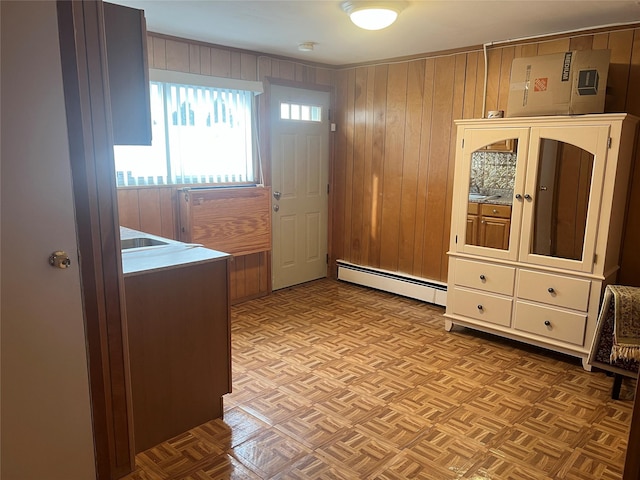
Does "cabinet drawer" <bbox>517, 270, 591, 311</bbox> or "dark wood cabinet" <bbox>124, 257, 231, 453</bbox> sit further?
"cabinet drawer" <bbox>517, 270, 591, 311</bbox>

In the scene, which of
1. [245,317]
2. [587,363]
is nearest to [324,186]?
[245,317]

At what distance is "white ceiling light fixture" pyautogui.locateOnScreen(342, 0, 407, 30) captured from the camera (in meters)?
2.57

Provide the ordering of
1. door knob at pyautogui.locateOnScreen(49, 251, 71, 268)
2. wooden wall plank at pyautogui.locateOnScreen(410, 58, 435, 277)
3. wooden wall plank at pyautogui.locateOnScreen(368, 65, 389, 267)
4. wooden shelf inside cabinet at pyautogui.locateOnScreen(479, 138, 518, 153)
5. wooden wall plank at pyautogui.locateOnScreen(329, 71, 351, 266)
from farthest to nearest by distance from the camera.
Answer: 1. wooden wall plank at pyautogui.locateOnScreen(329, 71, 351, 266)
2. wooden wall plank at pyautogui.locateOnScreen(368, 65, 389, 267)
3. wooden wall plank at pyautogui.locateOnScreen(410, 58, 435, 277)
4. wooden shelf inside cabinet at pyautogui.locateOnScreen(479, 138, 518, 153)
5. door knob at pyautogui.locateOnScreen(49, 251, 71, 268)

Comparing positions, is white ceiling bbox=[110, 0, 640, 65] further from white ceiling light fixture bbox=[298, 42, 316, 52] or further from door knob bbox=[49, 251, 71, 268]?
door knob bbox=[49, 251, 71, 268]

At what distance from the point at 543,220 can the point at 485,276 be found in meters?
0.54

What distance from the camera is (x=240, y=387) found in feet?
8.81

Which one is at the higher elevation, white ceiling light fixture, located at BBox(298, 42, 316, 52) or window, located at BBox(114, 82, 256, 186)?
white ceiling light fixture, located at BBox(298, 42, 316, 52)

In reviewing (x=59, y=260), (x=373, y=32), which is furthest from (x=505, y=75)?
(x=59, y=260)

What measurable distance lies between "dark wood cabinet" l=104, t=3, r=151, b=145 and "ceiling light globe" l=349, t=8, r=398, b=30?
4.26 feet

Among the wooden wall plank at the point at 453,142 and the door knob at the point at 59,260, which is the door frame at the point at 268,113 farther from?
the door knob at the point at 59,260

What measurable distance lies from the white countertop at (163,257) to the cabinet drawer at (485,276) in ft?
6.23

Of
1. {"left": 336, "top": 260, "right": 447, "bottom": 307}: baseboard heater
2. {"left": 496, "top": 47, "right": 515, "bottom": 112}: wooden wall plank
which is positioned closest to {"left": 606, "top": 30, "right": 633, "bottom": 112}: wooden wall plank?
{"left": 496, "top": 47, "right": 515, "bottom": 112}: wooden wall plank

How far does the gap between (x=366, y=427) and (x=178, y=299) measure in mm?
1096

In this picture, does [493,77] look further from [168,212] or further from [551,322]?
[168,212]
